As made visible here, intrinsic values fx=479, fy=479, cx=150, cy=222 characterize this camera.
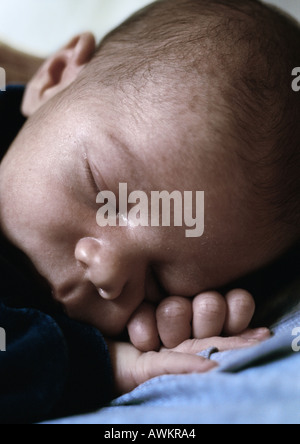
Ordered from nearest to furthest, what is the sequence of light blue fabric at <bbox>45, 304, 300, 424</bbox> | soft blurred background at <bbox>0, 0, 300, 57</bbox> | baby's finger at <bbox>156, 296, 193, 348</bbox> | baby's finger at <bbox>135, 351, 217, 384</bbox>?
1. light blue fabric at <bbox>45, 304, 300, 424</bbox>
2. baby's finger at <bbox>135, 351, 217, 384</bbox>
3. baby's finger at <bbox>156, 296, 193, 348</bbox>
4. soft blurred background at <bbox>0, 0, 300, 57</bbox>

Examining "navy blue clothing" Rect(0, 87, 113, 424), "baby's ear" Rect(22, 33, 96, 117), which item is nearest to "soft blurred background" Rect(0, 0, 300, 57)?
"baby's ear" Rect(22, 33, 96, 117)

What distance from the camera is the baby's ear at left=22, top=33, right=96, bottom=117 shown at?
0.93 metres

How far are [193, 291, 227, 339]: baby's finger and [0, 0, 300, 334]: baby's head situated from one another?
2 centimetres

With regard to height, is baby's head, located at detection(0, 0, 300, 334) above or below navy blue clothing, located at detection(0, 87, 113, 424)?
above

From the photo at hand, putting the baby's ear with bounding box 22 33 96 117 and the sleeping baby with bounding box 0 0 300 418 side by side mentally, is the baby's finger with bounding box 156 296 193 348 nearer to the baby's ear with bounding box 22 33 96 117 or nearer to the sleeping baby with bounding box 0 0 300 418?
the sleeping baby with bounding box 0 0 300 418

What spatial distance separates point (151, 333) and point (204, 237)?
0.17 metres

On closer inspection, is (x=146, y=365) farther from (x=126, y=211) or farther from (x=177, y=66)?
(x=177, y=66)

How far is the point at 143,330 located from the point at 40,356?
0.16m

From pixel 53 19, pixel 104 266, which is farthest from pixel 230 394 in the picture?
pixel 53 19

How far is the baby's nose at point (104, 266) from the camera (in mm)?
672

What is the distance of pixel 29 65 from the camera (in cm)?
136

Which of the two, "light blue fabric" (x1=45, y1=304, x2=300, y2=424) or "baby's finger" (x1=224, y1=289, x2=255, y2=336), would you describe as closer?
"light blue fabric" (x1=45, y1=304, x2=300, y2=424)

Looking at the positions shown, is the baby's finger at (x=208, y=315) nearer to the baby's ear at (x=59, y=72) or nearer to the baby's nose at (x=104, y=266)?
the baby's nose at (x=104, y=266)

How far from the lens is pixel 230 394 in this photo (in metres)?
0.50
